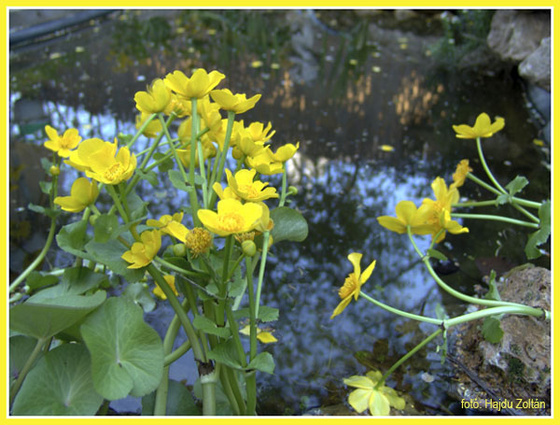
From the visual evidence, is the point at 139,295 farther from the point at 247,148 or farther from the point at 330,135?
the point at 330,135

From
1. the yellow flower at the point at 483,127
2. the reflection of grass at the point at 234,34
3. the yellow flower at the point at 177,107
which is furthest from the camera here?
the reflection of grass at the point at 234,34

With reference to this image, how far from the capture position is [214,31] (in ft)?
16.7

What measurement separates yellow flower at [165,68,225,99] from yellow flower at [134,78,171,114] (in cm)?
6

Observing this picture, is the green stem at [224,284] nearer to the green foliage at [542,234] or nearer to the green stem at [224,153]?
the green stem at [224,153]

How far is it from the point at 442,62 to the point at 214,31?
2244 mm

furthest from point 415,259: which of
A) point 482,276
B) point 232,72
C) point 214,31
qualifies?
point 214,31

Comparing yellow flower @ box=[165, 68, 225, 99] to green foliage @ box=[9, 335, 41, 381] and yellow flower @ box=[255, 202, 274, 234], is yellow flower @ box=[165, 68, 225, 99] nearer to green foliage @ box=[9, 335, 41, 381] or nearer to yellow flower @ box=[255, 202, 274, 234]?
yellow flower @ box=[255, 202, 274, 234]

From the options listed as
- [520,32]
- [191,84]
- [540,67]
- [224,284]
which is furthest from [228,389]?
[520,32]

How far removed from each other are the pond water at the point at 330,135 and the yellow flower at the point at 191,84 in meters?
0.82

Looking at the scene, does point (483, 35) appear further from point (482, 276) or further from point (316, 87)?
point (482, 276)

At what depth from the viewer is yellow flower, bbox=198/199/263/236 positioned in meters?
0.78

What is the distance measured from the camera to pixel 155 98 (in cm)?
101

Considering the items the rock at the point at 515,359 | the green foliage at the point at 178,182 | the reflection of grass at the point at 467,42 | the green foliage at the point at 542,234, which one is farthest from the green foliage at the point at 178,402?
the reflection of grass at the point at 467,42

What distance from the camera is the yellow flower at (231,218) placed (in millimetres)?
779
